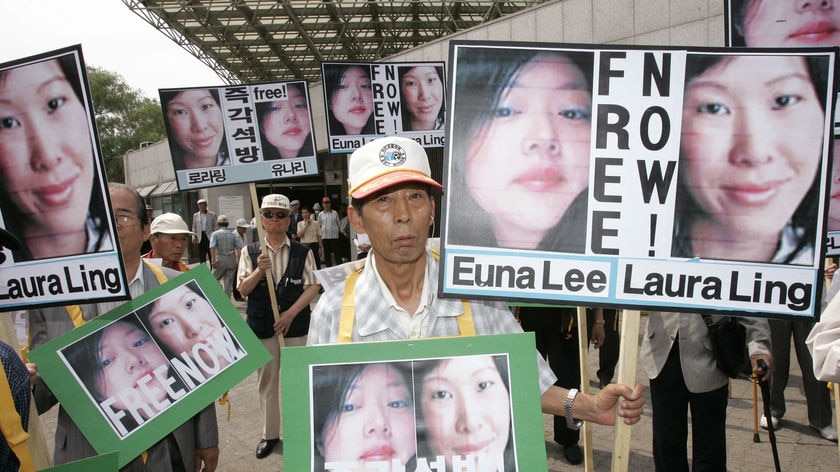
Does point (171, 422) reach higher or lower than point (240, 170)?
lower

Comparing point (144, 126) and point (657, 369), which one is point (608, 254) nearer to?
point (657, 369)

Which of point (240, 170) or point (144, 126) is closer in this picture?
point (240, 170)

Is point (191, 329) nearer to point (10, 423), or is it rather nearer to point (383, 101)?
point (10, 423)

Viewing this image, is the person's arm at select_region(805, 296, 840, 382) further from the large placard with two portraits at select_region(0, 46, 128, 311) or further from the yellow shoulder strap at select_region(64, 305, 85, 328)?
the yellow shoulder strap at select_region(64, 305, 85, 328)

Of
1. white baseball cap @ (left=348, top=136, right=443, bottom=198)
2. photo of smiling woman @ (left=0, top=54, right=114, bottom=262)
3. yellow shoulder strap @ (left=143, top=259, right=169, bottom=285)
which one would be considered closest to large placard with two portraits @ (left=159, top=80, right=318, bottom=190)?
yellow shoulder strap @ (left=143, top=259, right=169, bottom=285)

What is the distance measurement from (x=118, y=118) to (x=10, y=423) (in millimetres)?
51486

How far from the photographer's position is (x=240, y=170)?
491cm

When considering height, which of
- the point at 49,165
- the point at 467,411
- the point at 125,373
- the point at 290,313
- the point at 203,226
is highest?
the point at 49,165

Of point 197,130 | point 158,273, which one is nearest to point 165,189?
point 197,130

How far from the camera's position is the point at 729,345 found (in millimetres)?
2803

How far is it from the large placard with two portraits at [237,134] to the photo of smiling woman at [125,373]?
2.81 m

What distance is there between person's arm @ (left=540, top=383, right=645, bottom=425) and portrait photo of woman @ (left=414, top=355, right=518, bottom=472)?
0.29m

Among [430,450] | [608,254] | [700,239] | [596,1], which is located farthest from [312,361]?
[596,1]

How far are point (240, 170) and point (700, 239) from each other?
165 inches
